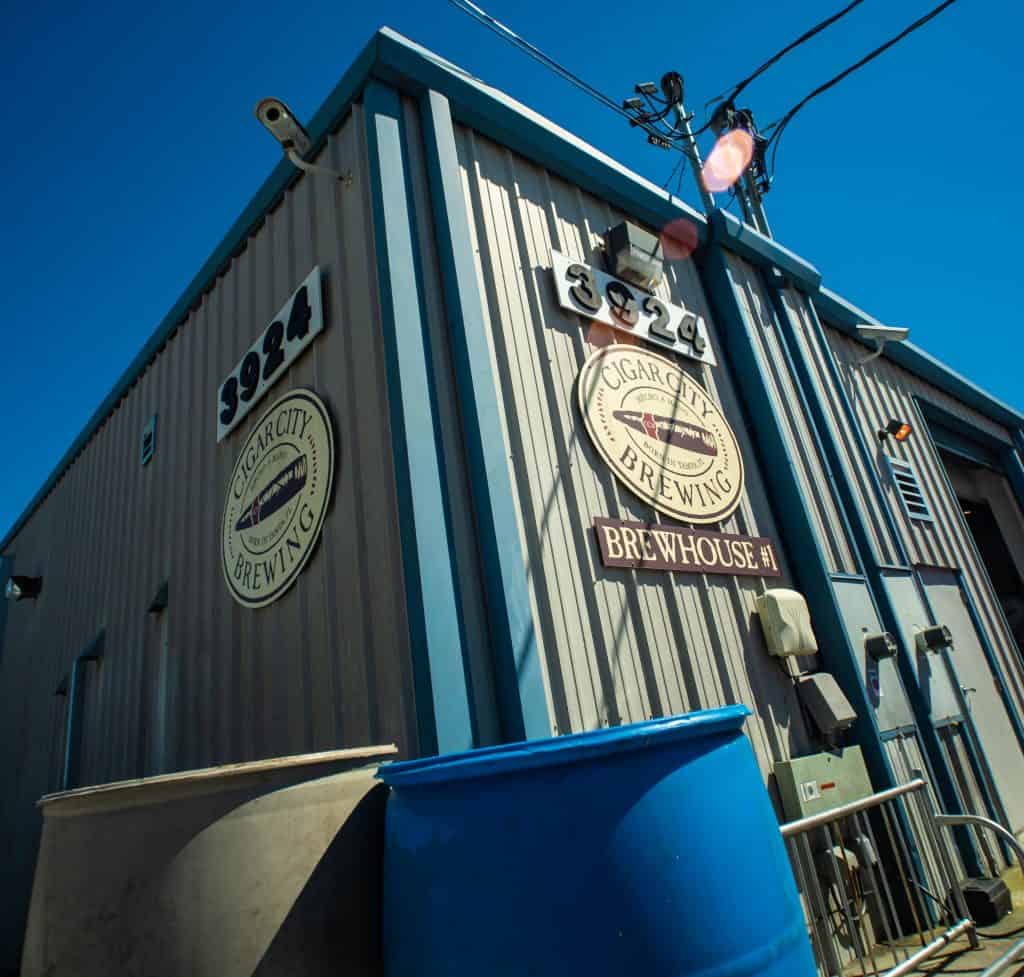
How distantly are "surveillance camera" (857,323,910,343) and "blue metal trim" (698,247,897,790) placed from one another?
9.02ft

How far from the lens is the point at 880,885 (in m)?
3.87

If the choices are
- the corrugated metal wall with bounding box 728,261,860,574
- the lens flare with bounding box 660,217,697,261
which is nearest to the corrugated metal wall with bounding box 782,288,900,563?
the corrugated metal wall with bounding box 728,261,860,574

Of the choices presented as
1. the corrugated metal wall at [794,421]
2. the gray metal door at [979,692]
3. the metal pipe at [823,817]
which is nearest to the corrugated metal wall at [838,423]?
the corrugated metal wall at [794,421]

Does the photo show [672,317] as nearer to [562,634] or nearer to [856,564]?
[856,564]

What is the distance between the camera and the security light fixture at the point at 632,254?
4590mm

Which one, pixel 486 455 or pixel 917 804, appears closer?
pixel 486 455

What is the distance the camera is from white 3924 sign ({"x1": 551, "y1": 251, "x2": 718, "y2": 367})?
167 inches

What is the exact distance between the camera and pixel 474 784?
59.4 inches

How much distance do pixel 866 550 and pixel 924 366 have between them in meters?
4.57

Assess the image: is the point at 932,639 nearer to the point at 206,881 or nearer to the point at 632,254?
the point at 632,254

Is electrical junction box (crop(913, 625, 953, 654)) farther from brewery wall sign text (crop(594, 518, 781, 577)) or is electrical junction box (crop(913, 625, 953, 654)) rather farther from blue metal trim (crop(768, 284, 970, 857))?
brewery wall sign text (crop(594, 518, 781, 577))

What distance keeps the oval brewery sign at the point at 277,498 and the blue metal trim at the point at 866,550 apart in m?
3.99

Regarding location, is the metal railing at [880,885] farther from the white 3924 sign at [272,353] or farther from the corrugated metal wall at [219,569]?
the white 3924 sign at [272,353]

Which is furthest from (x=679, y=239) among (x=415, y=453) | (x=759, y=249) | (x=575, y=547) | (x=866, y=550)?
(x=415, y=453)
